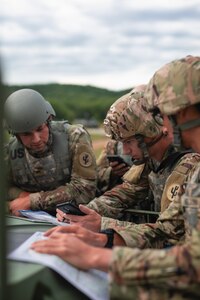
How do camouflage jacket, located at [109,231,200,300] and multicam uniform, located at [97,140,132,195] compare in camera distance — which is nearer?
camouflage jacket, located at [109,231,200,300]

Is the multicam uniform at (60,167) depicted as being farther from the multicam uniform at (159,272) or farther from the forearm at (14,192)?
the multicam uniform at (159,272)

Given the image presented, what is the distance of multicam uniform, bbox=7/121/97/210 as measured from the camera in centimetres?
422

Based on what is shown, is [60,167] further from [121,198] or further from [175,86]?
[175,86]

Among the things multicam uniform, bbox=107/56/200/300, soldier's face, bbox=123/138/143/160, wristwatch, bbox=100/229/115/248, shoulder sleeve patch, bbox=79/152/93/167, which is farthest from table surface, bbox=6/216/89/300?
shoulder sleeve patch, bbox=79/152/93/167

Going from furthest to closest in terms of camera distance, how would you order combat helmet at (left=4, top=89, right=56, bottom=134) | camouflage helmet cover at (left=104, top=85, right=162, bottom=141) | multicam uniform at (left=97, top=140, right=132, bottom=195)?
1. multicam uniform at (left=97, top=140, right=132, bottom=195)
2. combat helmet at (left=4, top=89, right=56, bottom=134)
3. camouflage helmet cover at (left=104, top=85, right=162, bottom=141)

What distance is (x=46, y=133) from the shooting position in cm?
411

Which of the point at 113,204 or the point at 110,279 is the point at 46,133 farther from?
the point at 110,279

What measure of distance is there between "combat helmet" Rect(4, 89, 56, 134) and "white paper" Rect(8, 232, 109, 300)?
1.95 m

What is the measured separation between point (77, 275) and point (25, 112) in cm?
217

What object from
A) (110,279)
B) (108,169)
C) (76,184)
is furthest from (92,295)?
(108,169)

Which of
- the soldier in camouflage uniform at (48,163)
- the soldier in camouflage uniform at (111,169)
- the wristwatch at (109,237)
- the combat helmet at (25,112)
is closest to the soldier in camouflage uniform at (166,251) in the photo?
the wristwatch at (109,237)

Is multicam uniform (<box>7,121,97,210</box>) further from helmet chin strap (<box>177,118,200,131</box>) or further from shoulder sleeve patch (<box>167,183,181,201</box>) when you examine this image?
helmet chin strap (<box>177,118,200,131</box>)

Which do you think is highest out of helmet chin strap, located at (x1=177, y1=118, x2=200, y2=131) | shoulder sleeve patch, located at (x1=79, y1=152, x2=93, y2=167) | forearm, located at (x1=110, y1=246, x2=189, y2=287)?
helmet chin strap, located at (x1=177, y1=118, x2=200, y2=131)

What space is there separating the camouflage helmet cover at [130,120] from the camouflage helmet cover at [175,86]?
1.08 m
